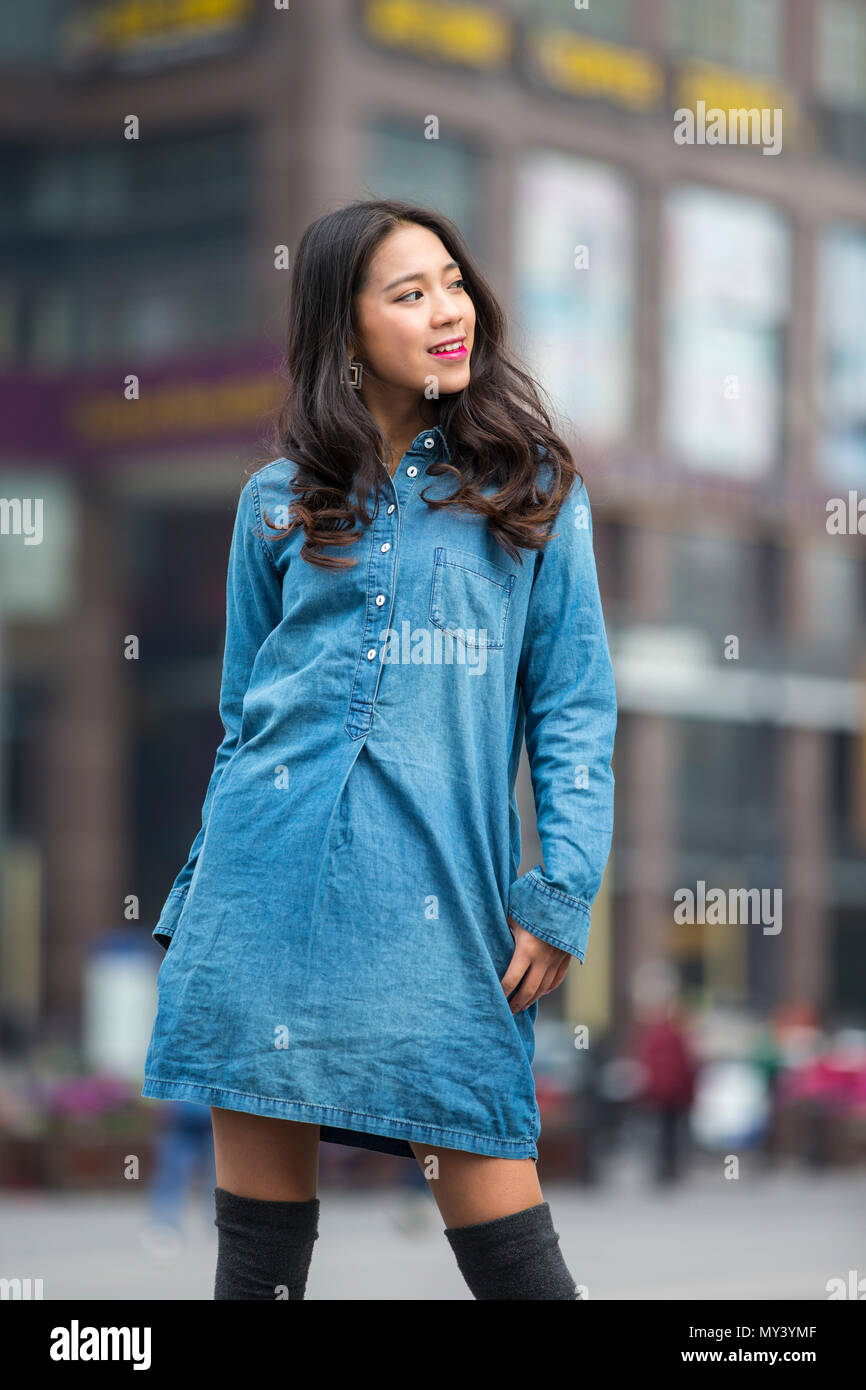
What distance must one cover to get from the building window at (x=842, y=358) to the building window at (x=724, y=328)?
87cm

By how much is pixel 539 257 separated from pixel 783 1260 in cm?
2179

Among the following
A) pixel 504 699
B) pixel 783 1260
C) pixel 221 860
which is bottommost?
pixel 783 1260

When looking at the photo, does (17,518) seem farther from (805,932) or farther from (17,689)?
(805,932)

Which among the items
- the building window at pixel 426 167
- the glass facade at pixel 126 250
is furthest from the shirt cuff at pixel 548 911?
the building window at pixel 426 167

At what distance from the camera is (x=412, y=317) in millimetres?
2977

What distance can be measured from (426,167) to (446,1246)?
21352mm

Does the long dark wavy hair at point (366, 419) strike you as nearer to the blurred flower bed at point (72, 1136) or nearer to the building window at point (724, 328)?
the blurred flower bed at point (72, 1136)

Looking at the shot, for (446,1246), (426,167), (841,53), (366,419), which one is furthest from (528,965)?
(841,53)

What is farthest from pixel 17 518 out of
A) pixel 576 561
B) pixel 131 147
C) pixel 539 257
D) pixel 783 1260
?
pixel 576 561

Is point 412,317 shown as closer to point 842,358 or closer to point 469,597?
point 469,597

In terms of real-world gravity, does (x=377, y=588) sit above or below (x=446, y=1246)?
above

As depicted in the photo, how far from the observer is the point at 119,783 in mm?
32125

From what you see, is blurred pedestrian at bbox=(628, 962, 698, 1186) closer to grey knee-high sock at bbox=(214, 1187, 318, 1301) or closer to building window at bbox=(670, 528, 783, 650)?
building window at bbox=(670, 528, 783, 650)

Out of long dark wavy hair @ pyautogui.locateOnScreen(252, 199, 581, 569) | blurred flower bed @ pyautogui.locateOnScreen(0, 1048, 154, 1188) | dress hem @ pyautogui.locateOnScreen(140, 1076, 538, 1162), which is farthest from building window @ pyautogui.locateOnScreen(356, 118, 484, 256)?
dress hem @ pyautogui.locateOnScreen(140, 1076, 538, 1162)
